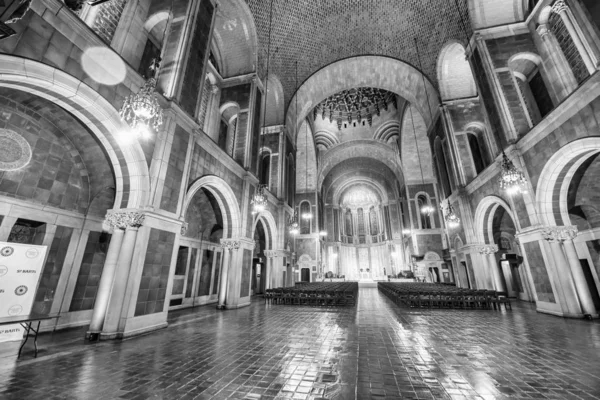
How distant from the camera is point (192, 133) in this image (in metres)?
7.32

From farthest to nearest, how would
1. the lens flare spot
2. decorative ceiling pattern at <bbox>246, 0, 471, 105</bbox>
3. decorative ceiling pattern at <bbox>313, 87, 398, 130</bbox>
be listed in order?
decorative ceiling pattern at <bbox>313, 87, 398, 130</bbox>, decorative ceiling pattern at <bbox>246, 0, 471, 105</bbox>, the lens flare spot

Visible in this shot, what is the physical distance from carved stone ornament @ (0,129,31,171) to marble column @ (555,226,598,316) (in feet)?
46.7

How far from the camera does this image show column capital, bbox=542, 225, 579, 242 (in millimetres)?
7021

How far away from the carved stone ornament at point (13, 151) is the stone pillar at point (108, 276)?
223 cm

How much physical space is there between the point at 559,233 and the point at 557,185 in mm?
1453

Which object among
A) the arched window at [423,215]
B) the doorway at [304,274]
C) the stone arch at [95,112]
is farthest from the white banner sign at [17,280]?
the arched window at [423,215]

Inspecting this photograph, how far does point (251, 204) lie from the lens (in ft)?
36.2

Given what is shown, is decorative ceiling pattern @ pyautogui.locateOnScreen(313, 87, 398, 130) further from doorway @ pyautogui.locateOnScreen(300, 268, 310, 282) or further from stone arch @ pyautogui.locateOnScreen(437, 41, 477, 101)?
doorway @ pyautogui.locateOnScreen(300, 268, 310, 282)

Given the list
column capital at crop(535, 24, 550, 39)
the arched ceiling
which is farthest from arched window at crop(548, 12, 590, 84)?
the arched ceiling

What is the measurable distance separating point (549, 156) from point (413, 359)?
769 centimetres

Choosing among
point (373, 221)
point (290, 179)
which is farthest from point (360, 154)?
point (290, 179)

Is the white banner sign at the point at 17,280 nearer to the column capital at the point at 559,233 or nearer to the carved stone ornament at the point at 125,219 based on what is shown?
the carved stone ornament at the point at 125,219

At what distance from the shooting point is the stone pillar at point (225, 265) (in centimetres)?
932

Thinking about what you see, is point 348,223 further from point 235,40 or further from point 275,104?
point 235,40
